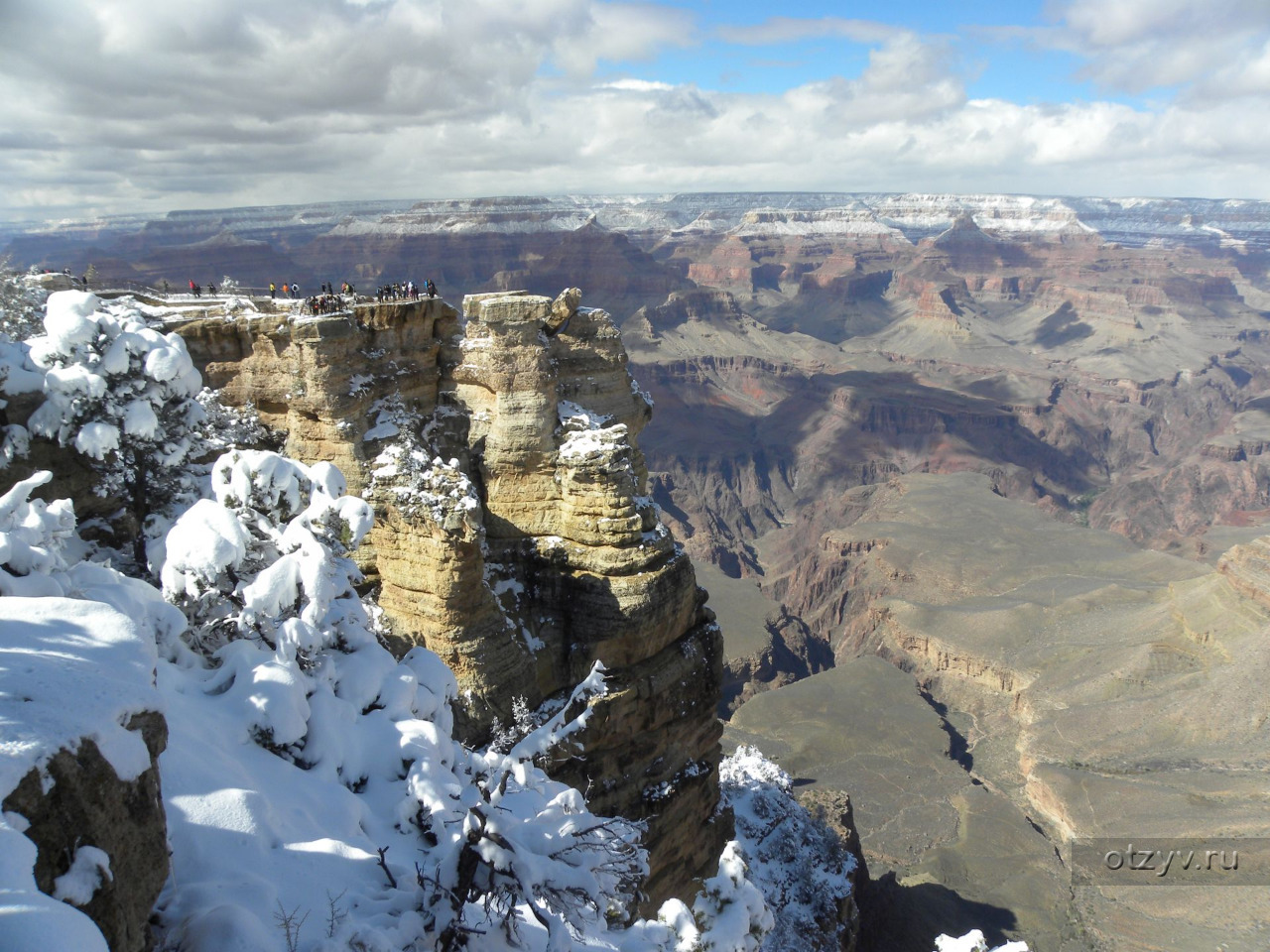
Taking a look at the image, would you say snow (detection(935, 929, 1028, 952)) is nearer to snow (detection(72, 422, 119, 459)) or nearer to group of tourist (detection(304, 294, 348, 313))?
snow (detection(72, 422, 119, 459))

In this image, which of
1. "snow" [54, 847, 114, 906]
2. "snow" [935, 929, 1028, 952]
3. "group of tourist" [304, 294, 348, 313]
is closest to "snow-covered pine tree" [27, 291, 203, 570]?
"group of tourist" [304, 294, 348, 313]

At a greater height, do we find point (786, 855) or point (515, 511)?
point (515, 511)

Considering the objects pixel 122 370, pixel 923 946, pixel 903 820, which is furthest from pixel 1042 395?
pixel 122 370

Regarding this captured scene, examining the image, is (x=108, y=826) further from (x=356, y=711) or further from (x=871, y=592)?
(x=871, y=592)

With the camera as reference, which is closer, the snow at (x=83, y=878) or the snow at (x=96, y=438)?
the snow at (x=83, y=878)

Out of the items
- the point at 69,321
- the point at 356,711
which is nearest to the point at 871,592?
the point at 356,711

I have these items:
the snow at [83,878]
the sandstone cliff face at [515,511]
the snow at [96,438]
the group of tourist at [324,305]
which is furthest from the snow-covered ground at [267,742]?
the group of tourist at [324,305]

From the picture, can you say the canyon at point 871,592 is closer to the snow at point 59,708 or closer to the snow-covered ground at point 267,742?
the snow-covered ground at point 267,742
